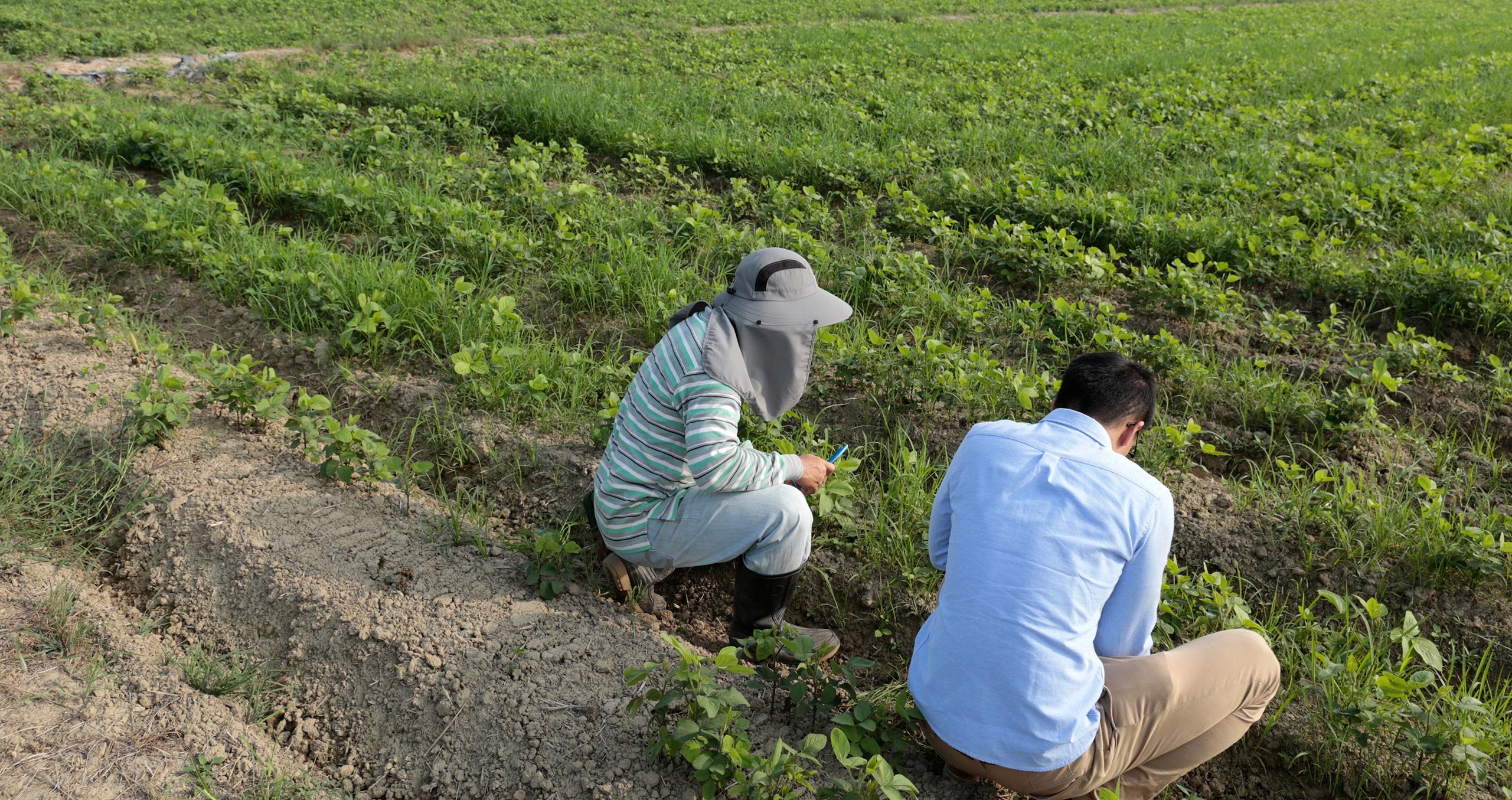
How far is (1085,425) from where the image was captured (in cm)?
219

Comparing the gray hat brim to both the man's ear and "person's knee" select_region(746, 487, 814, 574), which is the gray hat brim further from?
the man's ear

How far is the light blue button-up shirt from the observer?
2037 millimetres

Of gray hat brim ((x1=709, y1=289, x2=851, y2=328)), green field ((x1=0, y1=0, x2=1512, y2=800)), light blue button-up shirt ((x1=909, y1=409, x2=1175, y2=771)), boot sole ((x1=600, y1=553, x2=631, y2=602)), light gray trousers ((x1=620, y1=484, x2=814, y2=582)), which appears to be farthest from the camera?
green field ((x1=0, y1=0, x2=1512, y2=800))

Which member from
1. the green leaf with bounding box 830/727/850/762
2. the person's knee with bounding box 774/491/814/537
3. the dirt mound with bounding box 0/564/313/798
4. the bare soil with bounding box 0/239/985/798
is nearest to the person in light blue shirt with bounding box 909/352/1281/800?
the green leaf with bounding box 830/727/850/762

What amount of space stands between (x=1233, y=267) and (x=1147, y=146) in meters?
2.25

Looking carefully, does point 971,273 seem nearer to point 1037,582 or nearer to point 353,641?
point 1037,582

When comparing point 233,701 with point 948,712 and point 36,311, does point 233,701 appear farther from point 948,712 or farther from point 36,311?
point 36,311

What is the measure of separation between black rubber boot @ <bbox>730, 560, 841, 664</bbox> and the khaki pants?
675 millimetres

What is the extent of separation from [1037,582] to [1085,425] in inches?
15.9

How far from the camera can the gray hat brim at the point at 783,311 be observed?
8.57ft

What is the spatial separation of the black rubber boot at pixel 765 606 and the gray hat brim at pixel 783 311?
76 cm

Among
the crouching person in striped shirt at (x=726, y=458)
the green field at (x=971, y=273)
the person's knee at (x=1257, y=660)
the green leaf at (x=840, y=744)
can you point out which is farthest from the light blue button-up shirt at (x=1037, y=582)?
the green field at (x=971, y=273)

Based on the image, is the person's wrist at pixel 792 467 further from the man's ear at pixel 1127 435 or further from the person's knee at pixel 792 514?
the man's ear at pixel 1127 435

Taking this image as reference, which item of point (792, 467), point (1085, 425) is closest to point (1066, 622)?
point (1085, 425)
